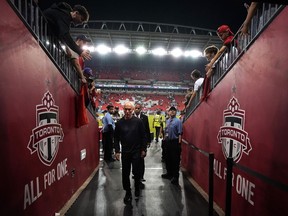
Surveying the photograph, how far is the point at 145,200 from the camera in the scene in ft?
13.5

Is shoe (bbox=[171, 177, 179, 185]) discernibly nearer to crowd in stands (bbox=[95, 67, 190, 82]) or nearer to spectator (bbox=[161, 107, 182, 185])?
spectator (bbox=[161, 107, 182, 185])

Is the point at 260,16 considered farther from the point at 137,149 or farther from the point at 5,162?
the point at 5,162

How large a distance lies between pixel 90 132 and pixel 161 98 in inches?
813

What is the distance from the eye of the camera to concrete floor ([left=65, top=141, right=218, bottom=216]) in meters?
3.57

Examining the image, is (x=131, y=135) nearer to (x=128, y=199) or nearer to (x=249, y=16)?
(x=128, y=199)

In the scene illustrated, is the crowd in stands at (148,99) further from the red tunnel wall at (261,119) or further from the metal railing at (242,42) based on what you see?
the red tunnel wall at (261,119)

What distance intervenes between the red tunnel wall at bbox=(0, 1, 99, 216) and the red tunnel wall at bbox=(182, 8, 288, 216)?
2.45 meters

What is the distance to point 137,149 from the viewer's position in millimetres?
4188

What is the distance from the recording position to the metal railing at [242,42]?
7.96 feet

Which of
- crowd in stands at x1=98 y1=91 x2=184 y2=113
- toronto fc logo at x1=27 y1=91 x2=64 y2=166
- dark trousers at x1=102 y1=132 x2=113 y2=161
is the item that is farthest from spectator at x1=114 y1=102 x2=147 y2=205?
crowd in stands at x1=98 y1=91 x2=184 y2=113

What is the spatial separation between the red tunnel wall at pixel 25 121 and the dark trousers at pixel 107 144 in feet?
13.0

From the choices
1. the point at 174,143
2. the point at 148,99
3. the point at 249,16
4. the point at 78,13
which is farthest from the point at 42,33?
the point at 148,99

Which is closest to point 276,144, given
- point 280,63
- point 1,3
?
point 280,63

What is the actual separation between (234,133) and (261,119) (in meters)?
0.72
